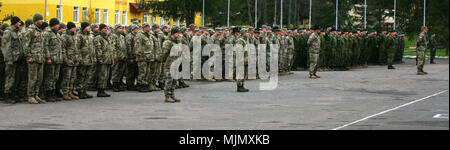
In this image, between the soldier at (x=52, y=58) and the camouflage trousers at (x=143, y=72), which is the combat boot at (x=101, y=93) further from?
the camouflage trousers at (x=143, y=72)

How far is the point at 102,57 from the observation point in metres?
18.8

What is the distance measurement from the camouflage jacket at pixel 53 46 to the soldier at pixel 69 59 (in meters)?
0.40

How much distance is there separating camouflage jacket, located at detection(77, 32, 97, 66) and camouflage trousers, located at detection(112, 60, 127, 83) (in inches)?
82.1

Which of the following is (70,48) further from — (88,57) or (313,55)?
(313,55)

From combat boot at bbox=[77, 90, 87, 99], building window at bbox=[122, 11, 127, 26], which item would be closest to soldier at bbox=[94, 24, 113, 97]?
combat boot at bbox=[77, 90, 87, 99]

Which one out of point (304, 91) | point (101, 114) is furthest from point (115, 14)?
point (101, 114)

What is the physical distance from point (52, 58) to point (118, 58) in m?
3.55

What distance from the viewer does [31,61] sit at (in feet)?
54.0

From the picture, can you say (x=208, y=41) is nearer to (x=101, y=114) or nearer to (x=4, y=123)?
(x=101, y=114)

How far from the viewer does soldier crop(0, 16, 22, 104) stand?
1641 cm

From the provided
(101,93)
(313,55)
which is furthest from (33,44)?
(313,55)

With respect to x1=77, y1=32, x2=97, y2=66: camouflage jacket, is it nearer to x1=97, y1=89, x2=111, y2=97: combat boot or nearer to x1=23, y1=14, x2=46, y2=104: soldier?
x1=97, y1=89, x2=111, y2=97: combat boot
